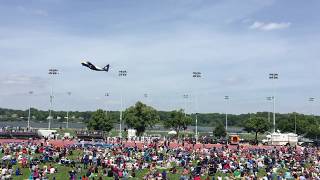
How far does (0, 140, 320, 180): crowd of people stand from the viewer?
35.8 meters

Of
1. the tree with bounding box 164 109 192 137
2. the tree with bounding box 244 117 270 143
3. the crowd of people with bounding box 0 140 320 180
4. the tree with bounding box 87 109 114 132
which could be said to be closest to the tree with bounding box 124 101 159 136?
the tree with bounding box 87 109 114 132

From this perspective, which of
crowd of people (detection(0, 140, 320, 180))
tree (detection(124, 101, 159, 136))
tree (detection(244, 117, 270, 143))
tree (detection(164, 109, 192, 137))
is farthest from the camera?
tree (detection(164, 109, 192, 137))

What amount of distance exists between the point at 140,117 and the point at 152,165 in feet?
135

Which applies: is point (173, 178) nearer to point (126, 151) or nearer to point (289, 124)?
point (126, 151)

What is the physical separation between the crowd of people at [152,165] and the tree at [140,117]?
29.0 metres

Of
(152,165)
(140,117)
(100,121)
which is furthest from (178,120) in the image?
(152,165)

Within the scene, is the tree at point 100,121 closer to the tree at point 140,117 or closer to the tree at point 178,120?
the tree at point 140,117

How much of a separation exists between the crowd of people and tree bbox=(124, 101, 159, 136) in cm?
2903

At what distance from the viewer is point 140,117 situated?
82250 millimetres

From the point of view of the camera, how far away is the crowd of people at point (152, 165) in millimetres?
35844

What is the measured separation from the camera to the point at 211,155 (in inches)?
1891

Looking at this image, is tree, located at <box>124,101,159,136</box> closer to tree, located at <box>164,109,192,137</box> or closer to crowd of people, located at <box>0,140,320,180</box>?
tree, located at <box>164,109,192,137</box>

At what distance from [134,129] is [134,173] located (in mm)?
48449

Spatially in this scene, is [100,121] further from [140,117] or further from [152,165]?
[152,165]
